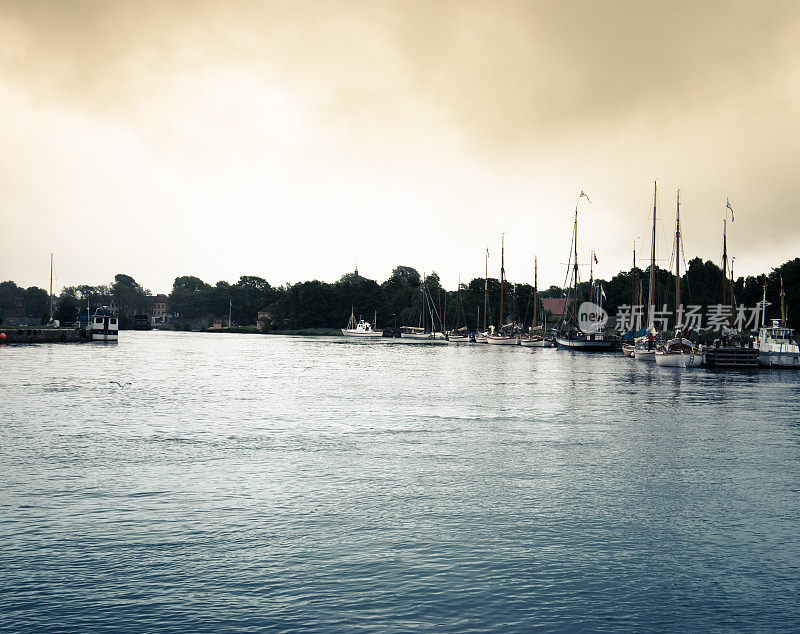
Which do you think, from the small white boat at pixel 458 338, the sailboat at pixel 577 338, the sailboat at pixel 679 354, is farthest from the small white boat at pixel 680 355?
the small white boat at pixel 458 338

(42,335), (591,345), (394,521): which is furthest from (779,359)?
(42,335)

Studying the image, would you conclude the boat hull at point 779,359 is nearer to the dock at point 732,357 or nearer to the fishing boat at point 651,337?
the dock at point 732,357

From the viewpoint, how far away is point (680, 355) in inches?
3046

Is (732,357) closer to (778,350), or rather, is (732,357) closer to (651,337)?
(778,350)

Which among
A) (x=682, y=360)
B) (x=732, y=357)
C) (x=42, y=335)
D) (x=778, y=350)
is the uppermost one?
(x=778, y=350)

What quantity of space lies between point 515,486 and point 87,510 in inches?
393

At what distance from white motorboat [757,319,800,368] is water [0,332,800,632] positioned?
160 ft

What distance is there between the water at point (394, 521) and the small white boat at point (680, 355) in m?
46.6

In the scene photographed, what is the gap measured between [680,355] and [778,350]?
10.1m

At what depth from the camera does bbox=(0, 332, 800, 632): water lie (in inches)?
403

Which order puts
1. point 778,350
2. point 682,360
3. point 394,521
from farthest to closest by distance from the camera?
point 682,360 < point 778,350 < point 394,521

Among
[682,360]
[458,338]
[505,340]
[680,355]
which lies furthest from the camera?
[458,338]

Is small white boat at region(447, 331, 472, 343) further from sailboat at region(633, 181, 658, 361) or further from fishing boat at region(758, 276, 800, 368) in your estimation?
fishing boat at region(758, 276, 800, 368)

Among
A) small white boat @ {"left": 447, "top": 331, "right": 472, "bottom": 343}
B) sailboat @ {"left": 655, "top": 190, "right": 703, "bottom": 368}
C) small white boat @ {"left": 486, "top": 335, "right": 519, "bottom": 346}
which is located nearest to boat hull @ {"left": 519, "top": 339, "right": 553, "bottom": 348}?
small white boat @ {"left": 486, "top": 335, "right": 519, "bottom": 346}
